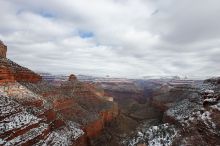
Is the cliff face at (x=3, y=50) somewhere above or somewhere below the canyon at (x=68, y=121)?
above

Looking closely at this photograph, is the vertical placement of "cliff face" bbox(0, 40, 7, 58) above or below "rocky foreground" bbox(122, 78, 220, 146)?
above

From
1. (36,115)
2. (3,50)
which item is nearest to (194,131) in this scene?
(36,115)

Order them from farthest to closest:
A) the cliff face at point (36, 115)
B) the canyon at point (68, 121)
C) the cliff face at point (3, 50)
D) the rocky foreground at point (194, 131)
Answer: the cliff face at point (3, 50) < the cliff face at point (36, 115) < the canyon at point (68, 121) < the rocky foreground at point (194, 131)

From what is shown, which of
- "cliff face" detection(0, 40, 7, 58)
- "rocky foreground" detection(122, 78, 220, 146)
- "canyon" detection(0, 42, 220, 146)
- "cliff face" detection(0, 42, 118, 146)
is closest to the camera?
"rocky foreground" detection(122, 78, 220, 146)

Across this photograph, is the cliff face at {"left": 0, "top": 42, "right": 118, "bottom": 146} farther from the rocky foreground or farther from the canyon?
the rocky foreground

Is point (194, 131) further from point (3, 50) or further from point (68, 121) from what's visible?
point (3, 50)

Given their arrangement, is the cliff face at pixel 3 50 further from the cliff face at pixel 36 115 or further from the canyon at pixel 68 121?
the cliff face at pixel 36 115

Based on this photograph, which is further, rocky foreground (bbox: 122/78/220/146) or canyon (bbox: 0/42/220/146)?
canyon (bbox: 0/42/220/146)

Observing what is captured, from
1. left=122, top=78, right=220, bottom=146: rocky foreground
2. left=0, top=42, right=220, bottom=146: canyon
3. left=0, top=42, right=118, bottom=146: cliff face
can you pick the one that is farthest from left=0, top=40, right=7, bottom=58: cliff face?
left=122, top=78, right=220, bottom=146: rocky foreground

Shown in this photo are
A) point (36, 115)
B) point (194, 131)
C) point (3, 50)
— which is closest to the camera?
point (194, 131)

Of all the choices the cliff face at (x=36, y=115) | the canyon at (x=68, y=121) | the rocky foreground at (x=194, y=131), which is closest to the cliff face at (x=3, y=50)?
the canyon at (x=68, y=121)

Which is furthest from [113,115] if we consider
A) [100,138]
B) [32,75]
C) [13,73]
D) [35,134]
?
[35,134]

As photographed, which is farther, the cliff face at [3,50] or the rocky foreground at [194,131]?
the cliff face at [3,50]
